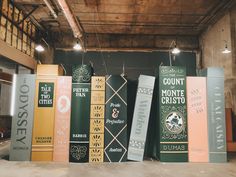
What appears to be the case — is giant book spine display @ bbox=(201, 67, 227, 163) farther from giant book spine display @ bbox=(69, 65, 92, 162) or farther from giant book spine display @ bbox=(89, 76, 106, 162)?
giant book spine display @ bbox=(69, 65, 92, 162)

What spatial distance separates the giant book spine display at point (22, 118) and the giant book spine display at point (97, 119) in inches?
58.0

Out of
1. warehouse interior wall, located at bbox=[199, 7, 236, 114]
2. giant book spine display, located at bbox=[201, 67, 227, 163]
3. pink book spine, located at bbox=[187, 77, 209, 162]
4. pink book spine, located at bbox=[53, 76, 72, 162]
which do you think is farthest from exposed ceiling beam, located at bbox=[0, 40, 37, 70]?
warehouse interior wall, located at bbox=[199, 7, 236, 114]

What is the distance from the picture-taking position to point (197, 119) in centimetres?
534

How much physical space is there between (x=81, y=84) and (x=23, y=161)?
2289 millimetres

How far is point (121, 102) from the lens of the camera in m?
5.38

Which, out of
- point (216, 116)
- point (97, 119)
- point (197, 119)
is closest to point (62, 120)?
point (97, 119)

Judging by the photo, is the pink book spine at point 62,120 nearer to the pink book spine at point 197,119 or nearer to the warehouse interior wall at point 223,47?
the pink book spine at point 197,119

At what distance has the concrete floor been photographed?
13.9 feet

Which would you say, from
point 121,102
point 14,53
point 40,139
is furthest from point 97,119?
point 14,53

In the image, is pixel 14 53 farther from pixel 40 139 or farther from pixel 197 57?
pixel 197 57

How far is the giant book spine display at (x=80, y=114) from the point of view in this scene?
5.15m

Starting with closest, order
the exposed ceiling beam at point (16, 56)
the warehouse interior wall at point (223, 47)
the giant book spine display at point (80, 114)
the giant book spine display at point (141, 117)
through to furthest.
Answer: the giant book spine display at point (80, 114), the giant book spine display at point (141, 117), the exposed ceiling beam at point (16, 56), the warehouse interior wall at point (223, 47)

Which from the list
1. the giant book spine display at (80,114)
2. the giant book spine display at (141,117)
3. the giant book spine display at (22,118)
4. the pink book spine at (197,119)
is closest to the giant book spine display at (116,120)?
the giant book spine display at (141,117)

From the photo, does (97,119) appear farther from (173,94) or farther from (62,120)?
(173,94)
